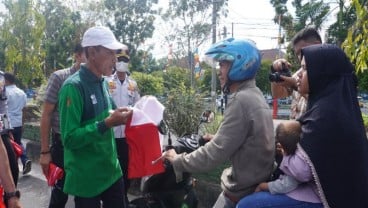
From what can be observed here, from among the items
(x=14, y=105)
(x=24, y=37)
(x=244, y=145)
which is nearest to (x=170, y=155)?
(x=244, y=145)

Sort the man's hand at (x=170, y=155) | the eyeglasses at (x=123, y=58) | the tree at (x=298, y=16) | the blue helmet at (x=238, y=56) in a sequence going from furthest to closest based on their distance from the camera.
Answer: the tree at (x=298, y=16) < the eyeglasses at (x=123, y=58) < the man's hand at (x=170, y=155) < the blue helmet at (x=238, y=56)

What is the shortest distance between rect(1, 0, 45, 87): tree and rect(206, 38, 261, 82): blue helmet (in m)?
18.6

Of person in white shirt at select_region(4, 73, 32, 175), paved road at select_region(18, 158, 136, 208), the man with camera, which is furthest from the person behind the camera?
person in white shirt at select_region(4, 73, 32, 175)

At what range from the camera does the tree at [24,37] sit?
1961 cm

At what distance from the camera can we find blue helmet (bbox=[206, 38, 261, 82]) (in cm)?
248

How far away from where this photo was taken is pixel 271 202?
7.47 feet

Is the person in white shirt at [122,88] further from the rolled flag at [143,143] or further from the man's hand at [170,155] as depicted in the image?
the man's hand at [170,155]

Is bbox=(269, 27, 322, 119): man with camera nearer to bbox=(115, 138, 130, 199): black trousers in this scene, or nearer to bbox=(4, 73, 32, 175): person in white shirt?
bbox=(115, 138, 130, 199): black trousers

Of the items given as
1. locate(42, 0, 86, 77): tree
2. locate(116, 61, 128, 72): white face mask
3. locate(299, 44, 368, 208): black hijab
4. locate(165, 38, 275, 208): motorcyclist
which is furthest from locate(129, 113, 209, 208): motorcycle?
locate(42, 0, 86, 77): tree

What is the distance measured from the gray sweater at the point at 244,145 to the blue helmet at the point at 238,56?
0.10 metres

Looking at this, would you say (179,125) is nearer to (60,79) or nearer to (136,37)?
(60,79)

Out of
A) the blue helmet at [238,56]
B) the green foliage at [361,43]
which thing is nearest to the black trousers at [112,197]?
the blue helmet at [238,56]

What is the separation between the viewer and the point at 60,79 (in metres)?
3.97

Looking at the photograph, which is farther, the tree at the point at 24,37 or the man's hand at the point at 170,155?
the tree at the point at 24,37
